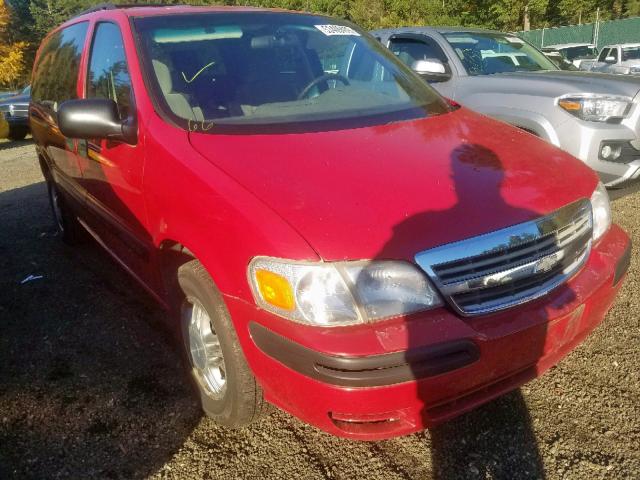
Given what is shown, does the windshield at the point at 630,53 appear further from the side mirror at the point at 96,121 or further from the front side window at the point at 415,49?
the side mirror at the point at 96,121

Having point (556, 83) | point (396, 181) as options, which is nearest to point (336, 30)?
point (396, 181)

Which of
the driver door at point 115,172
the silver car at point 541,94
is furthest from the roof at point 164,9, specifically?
the silver car at point 541,94

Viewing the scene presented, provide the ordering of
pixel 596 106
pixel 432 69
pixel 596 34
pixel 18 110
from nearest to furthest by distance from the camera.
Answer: pixel 596 106, pixel 432 69, pixel 18 110, pixel 596 34

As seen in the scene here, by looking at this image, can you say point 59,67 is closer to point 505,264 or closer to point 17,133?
point 505,264

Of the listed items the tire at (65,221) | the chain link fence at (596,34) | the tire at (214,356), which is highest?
the tire at (214,356)

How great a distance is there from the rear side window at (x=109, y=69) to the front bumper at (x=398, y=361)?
140 centimetres

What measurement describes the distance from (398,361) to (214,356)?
3.18 ft

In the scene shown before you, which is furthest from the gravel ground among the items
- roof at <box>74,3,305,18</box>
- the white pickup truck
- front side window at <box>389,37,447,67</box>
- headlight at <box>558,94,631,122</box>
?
the white pickup truck

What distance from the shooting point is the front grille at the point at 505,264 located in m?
1.87

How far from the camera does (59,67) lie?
412cm

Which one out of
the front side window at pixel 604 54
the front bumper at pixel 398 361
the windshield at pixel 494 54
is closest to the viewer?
the front bumper at pixel 398 361

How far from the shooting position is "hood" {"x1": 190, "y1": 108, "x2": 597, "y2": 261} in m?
1.87

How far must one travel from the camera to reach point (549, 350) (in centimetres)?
211

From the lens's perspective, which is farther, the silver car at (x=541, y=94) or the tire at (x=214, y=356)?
the silver car at (x=541, y=94)
